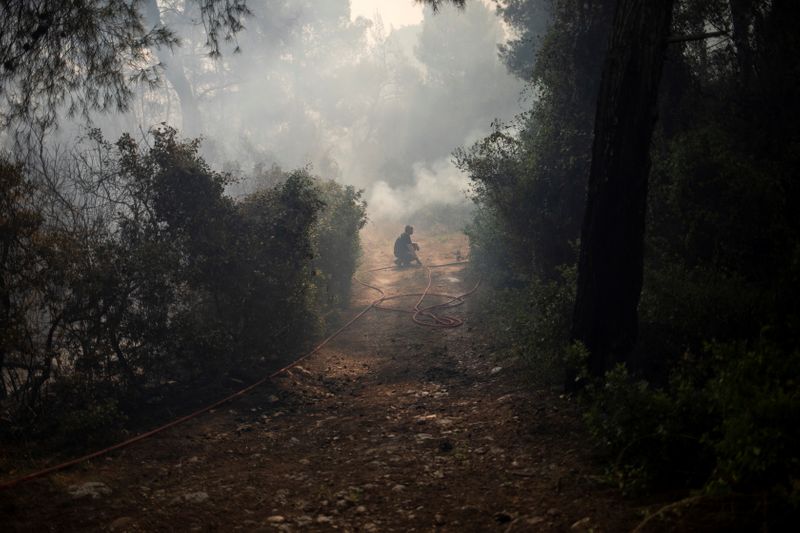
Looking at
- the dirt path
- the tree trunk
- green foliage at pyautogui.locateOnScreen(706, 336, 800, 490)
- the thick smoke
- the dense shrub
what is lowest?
the dirt path

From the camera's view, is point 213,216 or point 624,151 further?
point 213,216

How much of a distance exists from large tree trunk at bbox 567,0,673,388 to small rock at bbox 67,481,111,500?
4.87 meters

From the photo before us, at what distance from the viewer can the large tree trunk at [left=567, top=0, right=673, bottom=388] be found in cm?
471

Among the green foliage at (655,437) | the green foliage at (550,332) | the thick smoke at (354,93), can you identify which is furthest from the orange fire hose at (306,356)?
the thick smoke at (354,93)

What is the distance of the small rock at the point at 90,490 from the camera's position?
4.25 m

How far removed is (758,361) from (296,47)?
46400 millimetres

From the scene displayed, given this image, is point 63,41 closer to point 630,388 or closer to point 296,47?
point 630,388

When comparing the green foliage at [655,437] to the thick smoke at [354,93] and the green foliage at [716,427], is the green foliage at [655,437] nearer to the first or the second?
the green foliage at [716,427]

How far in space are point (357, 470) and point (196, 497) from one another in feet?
4.79

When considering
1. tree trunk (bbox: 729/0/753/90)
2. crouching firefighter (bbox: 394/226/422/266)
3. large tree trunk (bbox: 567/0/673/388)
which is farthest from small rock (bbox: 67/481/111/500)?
crouching firefighter (bbox: 394/226/422/266)

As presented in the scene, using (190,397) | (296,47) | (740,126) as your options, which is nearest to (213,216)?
(190,397)

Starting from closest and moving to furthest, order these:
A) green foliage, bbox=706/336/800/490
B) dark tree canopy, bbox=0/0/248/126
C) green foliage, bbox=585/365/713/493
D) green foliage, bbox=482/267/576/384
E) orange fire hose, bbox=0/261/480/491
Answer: green foliage, bbox=706/336/800/490
green foliage, bbox=585/365/713/493
orange fire hose, bbox=0/261/480/491
dark tree canopy, bbox=0/0/248/126
green foliage, bbox=482/267/576/384

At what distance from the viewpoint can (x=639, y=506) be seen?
3086 millimetres

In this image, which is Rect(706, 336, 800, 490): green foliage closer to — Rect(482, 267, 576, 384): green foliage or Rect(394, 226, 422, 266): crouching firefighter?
Rect(482, 267, 576, 384): green foliage
